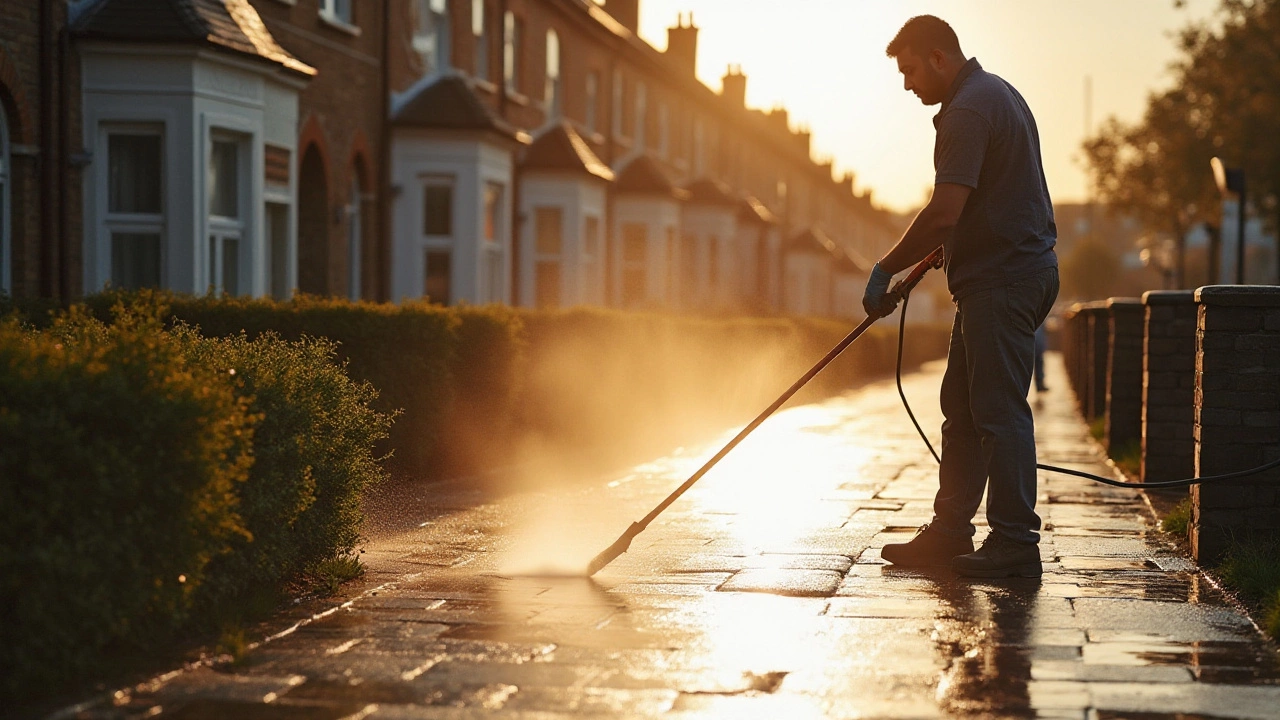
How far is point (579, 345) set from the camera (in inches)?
579

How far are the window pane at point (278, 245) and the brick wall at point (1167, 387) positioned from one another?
30.8 ft

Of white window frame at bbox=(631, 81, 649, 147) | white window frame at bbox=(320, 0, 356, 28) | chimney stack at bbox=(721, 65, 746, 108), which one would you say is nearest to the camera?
white window frame at bbox=(320, 0, 356, 28)

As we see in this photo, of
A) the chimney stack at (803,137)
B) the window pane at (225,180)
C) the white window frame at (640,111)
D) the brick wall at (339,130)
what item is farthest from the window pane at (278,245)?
the chimney stack at (803,137)

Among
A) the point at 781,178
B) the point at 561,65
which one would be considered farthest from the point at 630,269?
the point at 781,178

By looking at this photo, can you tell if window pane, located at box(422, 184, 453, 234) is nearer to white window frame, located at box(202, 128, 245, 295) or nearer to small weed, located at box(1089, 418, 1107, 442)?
white window frame, located at box(202, 128, 245, 295)

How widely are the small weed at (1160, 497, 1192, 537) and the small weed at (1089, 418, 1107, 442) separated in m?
6.79

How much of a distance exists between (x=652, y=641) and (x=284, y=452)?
4.91ft

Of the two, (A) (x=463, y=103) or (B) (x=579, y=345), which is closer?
(B) (x=579, y=345)

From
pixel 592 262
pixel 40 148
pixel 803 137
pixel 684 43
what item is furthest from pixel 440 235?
pixel 803 137

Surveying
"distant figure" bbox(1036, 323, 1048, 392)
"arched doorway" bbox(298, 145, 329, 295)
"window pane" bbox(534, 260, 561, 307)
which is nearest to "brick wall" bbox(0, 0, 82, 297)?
"arched doorway" bbox(298, 145, 329, 295)

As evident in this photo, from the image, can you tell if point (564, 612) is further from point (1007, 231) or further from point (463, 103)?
Result: point (463, 103)

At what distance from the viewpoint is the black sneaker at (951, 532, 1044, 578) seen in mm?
6891

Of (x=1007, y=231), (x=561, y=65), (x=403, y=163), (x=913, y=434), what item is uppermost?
(x=561, y=65)

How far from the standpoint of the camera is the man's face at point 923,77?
23.6 ft
